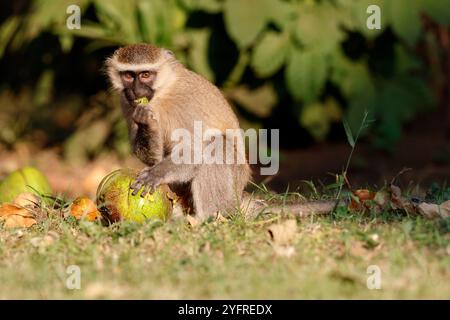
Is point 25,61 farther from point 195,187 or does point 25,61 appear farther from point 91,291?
point 91,291

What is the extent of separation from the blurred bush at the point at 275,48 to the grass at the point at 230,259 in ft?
12.3

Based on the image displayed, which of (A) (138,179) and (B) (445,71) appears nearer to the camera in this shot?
(A) (138,179)

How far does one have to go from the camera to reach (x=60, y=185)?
985 cm

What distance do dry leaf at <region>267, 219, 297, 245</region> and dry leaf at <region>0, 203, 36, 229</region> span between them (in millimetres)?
1689

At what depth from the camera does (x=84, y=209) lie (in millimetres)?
5543

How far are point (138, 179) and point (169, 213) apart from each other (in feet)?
0.99

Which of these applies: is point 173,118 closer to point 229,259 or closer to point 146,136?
point 146,136

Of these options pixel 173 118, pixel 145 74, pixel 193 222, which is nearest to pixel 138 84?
pixel 145 74

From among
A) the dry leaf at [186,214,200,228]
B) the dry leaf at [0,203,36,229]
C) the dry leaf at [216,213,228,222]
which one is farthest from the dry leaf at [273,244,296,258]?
the dry leaf at [0,203,36,229]

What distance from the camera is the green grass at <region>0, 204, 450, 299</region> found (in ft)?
13.2

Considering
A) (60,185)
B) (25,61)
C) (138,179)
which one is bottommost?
(60,185)

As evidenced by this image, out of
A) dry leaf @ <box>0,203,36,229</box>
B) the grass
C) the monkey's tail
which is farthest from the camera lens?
dry leaf @ <box>0,203,36,229</box>

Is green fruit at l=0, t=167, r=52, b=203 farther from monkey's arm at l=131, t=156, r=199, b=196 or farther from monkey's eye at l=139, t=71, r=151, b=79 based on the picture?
monkey's eye at l=139, t=71, r=151, b=79

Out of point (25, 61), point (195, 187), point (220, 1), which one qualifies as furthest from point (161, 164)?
point (25, 61)
